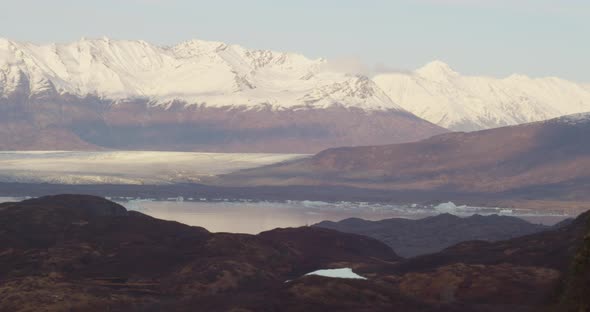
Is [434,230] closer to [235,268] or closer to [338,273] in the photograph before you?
[338,273]

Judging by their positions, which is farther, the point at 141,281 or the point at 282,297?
the point at 141,281

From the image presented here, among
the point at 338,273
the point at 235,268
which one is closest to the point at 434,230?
the point at 338,273

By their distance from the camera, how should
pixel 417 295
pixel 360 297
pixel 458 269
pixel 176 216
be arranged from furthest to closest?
1. pixel 176 216
2. pixel 458 269
3. pixel 417 295
4. pixel 360 297

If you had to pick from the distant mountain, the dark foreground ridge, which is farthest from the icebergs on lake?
the distant mountain

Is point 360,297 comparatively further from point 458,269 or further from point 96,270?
point 96,270

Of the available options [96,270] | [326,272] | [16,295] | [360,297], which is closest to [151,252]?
[96,270]
